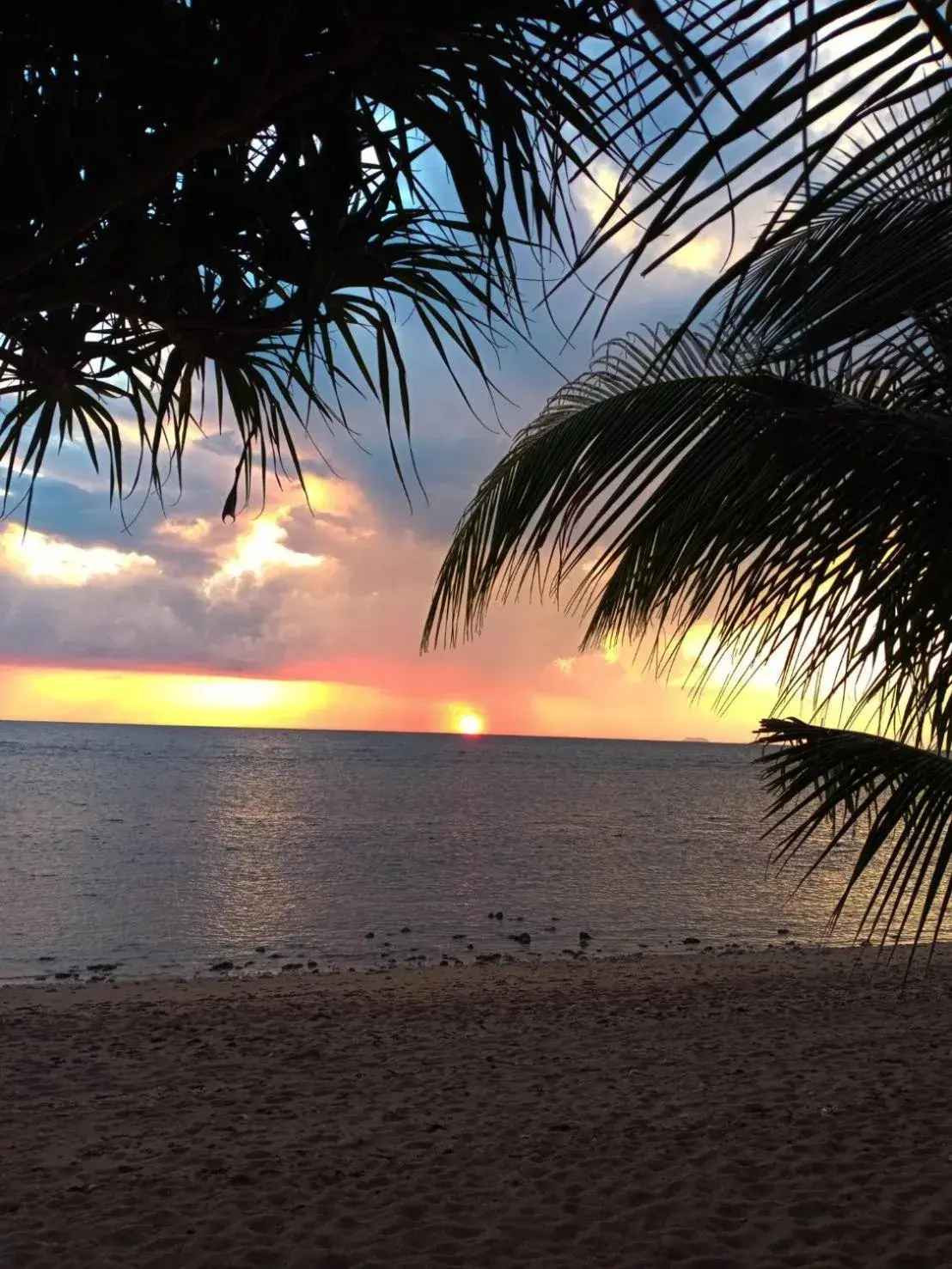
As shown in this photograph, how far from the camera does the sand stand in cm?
471

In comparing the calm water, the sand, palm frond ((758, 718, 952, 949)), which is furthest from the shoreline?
palm frond ((758, 718, 952, 949))

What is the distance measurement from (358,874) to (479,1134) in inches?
801

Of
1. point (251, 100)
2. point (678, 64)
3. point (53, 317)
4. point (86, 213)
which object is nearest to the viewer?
point (678, 64)

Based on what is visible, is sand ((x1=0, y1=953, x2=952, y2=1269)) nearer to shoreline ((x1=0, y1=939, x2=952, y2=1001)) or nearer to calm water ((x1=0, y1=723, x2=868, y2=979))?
shoreline ((x1=0, y1=939, x2=952, y2=1001))

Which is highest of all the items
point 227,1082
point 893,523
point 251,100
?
point 251,100

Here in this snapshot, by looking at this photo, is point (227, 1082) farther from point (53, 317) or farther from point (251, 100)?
point (251, 100)

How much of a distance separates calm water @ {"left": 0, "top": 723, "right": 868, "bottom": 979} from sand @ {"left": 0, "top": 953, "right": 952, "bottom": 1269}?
608 centimetres

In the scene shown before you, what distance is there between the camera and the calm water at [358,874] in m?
17.6

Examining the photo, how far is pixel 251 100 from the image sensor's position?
199 cm

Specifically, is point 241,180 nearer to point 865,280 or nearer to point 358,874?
point 865,280

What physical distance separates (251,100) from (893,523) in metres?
1.75

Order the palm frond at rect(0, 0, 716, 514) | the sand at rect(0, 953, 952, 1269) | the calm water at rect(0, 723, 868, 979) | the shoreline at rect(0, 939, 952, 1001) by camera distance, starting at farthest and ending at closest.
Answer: the calm water at rect(0, 723, 868, 979) → the shoreline at rect(0, 939, 952, 1001) → the sand at rect(0, 953, 952, 1269) → the palm frond at rect(0, 0, 716, 514)

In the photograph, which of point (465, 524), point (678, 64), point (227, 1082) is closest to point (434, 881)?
point (227, 1082)

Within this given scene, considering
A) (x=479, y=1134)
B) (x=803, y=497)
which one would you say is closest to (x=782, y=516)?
(x=803, y=497)
